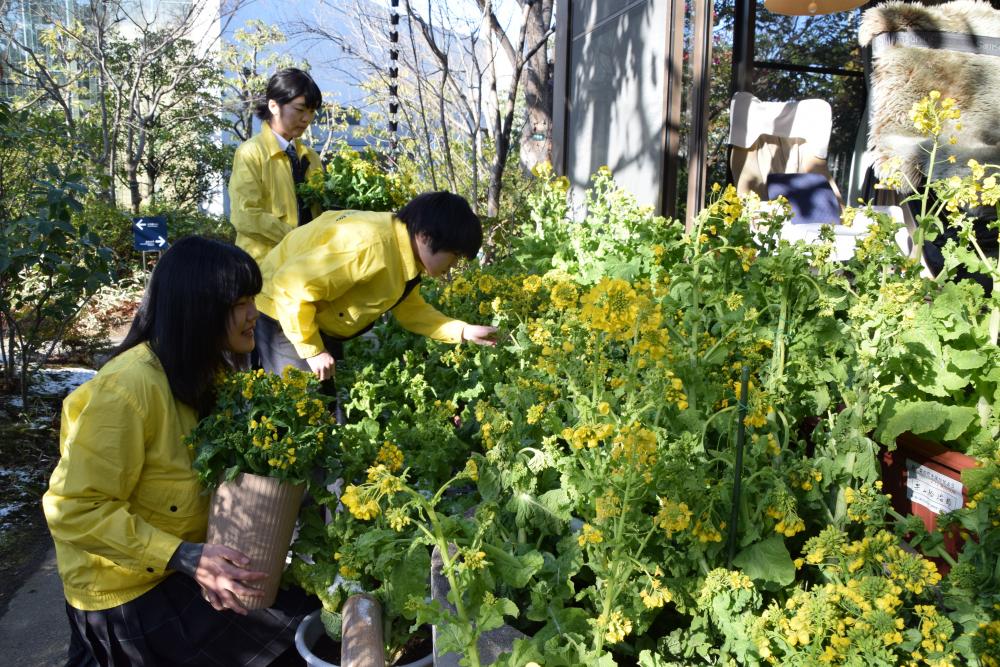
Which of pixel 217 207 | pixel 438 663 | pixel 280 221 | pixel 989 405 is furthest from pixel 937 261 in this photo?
pixel 217 207

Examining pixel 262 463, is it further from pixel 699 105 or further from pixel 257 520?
pixel 699 105

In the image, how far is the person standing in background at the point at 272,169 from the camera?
3.42m

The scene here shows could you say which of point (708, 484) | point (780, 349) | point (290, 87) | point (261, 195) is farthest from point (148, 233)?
point (708, 484)

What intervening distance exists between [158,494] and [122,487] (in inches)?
4.4

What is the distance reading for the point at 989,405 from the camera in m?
1.92

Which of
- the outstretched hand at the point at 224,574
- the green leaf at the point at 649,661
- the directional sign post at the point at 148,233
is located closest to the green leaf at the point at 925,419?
the green leaf at the point at 649,661

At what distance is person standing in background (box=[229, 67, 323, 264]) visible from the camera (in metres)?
3.42

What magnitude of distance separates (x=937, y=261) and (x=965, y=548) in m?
2.81

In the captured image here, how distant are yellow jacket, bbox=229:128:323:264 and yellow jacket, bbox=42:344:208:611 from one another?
160 cm

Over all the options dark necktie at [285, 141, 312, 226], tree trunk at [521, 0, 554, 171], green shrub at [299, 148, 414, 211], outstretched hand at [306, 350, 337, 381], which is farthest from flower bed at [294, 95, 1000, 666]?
tree trunk at [521, 0, 554, 171]

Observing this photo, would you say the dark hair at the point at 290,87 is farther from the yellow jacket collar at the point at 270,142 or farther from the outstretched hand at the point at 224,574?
the outstretched hand at the point at 224,574

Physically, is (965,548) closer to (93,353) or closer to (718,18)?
(718,18)

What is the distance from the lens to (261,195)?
3555mm

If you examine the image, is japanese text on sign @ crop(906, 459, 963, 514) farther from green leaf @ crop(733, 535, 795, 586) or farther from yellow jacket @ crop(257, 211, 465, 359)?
yellow jacket @ crop(257, 211, 465, 359)
